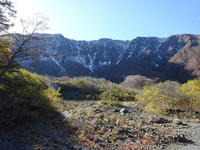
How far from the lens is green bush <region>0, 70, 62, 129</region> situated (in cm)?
636

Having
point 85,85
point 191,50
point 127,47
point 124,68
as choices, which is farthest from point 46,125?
point 127,47

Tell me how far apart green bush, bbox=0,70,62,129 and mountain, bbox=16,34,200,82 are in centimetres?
5007

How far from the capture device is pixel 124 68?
271ft

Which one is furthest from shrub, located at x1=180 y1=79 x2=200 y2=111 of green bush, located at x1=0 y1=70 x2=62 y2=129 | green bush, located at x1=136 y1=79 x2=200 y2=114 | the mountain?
the mountain

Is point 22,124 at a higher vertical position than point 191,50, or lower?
lower

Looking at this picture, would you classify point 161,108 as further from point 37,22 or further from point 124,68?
point 124,68

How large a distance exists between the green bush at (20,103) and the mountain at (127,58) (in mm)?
50070

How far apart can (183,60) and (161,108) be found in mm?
72836

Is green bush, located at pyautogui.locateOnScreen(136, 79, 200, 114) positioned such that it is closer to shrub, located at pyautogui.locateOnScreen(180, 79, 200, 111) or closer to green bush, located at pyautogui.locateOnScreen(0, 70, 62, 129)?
shrub, located at pyautogui.locateOnScreen(180, 79, 200, 111)

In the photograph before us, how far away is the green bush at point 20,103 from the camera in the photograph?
251 inches

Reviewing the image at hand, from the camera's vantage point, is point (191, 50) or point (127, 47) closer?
point (191, 50)

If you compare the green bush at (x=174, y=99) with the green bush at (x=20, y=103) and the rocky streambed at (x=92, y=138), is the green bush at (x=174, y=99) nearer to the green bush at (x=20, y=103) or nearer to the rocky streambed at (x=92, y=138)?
the rocky streambed at (x=92, y=138)

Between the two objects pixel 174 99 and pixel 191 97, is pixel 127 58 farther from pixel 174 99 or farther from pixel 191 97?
pixel 191 97

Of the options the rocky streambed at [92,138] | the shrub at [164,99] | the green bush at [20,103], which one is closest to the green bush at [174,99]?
the shrub at [164,99]
